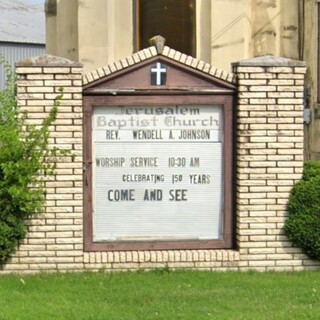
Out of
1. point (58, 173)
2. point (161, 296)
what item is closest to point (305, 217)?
point (161, 296)

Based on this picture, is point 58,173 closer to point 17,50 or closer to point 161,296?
point 161,296

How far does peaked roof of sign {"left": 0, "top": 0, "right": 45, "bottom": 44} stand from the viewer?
4219cm

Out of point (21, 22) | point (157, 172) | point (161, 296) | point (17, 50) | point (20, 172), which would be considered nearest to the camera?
point (161, 296)

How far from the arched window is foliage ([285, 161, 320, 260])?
5504mm

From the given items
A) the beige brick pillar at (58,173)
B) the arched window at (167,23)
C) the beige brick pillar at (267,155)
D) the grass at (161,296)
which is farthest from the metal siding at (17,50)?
the grass at (161,296)

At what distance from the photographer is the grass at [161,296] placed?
6.48 metres

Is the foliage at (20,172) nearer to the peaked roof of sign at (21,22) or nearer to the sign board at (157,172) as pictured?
the sign board at (157,172)

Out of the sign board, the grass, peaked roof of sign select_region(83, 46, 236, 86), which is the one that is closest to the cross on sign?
peaked roof of sign select_region(83, 46, 236, 86)

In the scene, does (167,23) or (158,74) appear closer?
(158,74)

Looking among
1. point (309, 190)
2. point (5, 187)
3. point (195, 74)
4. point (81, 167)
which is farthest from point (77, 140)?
point (309, 190)

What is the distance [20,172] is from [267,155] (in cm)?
266

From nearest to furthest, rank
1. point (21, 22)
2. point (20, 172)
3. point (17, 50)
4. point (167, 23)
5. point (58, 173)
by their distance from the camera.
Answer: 1. point (20, 172)
2. point (58, 173)
3. point (167, 23)
4. point (17, 50)
5. point (21, 22)

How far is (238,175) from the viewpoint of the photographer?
27.3 ft

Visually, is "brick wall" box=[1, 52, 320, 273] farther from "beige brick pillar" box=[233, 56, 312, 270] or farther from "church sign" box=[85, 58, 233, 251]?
"church sign" box=[85, 58, 233, 251]
